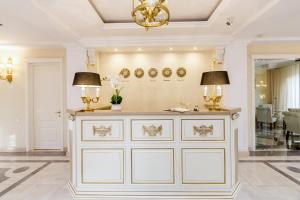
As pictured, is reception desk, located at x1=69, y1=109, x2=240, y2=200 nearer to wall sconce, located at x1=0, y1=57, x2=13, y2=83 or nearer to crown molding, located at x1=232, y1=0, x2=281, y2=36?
crown molding, located at x1=232, y1=0, x2=281, y2=36

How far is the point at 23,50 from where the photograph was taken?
5.89 metres

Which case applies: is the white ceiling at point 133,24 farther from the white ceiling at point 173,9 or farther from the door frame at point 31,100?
the door frame at point 31,100

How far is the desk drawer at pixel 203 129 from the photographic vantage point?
303cm

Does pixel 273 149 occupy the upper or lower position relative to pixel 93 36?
lower

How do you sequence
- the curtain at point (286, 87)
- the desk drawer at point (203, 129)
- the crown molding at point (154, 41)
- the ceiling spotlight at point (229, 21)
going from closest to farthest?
the desk drawer at point (203, 129), the ceiling spotlight at point (229, 21), the crown molding at point (154, 41), the curtain at point (286, 87)

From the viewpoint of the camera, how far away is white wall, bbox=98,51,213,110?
5953mm

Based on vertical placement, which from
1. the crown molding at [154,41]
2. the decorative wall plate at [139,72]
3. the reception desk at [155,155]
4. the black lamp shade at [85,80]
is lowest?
the reception desk at [155,155]

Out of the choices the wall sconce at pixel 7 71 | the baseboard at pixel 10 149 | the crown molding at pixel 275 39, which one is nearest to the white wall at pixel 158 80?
the crown molding at pixel 275 39

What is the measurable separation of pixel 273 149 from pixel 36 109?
623cm

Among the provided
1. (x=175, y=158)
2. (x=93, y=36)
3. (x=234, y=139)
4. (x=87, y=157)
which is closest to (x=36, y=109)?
(x=93, y=36)

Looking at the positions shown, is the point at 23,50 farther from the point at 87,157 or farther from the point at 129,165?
the point at 129,165

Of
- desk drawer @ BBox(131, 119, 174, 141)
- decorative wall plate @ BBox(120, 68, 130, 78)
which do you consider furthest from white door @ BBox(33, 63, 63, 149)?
desk drawer @ BBox(131, 119, 174, 141)

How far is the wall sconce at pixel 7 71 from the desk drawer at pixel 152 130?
14.5 ft

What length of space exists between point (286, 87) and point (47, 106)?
9696 millimetres
